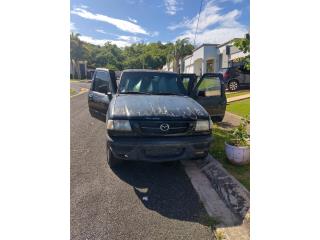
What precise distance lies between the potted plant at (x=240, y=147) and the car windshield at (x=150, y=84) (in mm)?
1156

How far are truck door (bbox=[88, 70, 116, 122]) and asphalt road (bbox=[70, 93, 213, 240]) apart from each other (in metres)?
0.80

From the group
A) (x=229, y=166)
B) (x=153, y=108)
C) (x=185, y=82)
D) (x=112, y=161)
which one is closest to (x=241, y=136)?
(x=229, y=166)

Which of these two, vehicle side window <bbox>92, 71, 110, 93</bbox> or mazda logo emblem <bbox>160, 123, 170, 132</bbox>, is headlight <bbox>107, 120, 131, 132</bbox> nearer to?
mazda logo emblem <bbox>160, 123, 170, 132</bbox>

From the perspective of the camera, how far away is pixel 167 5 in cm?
296

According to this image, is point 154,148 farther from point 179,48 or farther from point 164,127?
point 179,48

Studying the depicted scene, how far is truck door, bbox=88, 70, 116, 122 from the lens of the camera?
387 centimetres

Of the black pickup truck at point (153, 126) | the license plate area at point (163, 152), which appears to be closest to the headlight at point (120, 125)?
the black pickup truck at point (153, 126)

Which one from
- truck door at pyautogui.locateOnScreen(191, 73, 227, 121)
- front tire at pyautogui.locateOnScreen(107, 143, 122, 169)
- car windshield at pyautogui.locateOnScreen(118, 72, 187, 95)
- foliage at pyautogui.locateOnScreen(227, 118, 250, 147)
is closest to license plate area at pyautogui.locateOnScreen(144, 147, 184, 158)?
front tire at pyautogui.locateOnScreen(107, 143, 122, 169)

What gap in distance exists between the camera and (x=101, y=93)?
4.05m

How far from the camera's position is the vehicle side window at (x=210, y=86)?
4281 mm

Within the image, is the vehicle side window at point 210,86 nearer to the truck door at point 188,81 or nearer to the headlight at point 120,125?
the truck door at point 188,81
